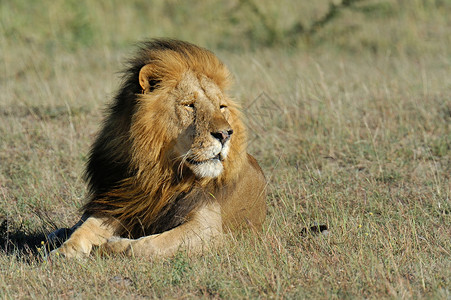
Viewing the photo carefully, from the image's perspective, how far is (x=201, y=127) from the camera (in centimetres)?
415

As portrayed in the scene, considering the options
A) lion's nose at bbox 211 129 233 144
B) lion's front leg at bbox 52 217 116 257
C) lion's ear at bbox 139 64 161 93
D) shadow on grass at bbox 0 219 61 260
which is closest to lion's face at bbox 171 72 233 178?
lion's nose at bbox 211 129 233 144

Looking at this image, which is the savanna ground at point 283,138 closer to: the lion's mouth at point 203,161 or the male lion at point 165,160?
the male lion at point 165,160

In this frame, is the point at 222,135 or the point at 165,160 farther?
the point at 165,160

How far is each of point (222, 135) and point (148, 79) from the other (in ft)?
1.94

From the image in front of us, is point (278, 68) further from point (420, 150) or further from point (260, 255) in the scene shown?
point (260, 255)

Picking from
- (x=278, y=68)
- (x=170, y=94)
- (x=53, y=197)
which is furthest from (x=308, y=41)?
(x=170, y=94)

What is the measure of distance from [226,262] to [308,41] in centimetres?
835

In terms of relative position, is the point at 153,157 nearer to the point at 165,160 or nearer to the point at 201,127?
the point at 165,160

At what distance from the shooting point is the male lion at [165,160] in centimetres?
417

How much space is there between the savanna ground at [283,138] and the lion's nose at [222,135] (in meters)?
0.63

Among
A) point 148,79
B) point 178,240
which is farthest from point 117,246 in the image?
point 148,79

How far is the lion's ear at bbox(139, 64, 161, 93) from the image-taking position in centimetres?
428

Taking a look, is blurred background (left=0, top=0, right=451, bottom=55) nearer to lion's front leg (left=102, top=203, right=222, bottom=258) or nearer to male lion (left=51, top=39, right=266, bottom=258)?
male lion (left=51, top=39, right=266, bottom=258)

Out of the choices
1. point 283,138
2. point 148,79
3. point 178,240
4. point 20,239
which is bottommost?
point 283,138
